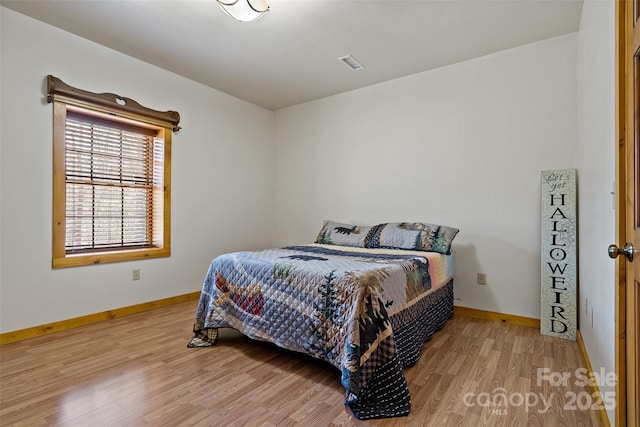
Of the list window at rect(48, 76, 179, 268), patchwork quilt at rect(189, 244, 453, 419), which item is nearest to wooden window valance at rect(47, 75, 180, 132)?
window at rect(48, 76, 179, 268)

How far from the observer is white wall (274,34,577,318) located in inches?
113

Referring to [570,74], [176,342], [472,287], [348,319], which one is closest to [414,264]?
[348,319]

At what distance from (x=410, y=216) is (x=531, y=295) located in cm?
133

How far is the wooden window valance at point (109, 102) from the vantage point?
8.87 feet

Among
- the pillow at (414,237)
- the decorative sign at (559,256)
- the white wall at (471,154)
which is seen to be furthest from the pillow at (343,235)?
the decorative sign at (559,256)

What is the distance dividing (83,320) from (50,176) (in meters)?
1.29

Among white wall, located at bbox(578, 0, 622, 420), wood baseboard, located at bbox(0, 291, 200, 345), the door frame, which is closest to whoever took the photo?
the door frame

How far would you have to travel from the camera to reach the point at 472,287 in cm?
320

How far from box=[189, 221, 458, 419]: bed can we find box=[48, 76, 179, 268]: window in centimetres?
140

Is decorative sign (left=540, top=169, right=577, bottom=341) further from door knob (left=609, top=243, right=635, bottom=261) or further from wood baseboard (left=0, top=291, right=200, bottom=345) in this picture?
wood baseboard (left=0, top=291, right=200, bottom=345)

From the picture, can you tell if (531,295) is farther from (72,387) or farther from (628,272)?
(72,387)

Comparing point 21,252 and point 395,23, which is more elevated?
point 395,23

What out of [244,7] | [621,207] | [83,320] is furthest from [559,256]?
[83,320]

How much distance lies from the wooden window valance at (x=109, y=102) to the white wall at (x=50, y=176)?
7cm
